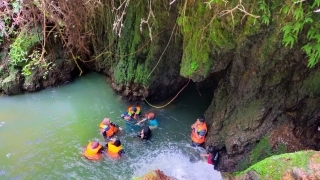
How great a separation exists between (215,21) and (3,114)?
631cm

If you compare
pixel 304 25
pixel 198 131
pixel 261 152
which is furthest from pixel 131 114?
pixel 304 25

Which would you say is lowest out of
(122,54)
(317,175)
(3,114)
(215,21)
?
(3,114)

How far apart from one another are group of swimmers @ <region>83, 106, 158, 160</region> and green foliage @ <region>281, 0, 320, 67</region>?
391 cm

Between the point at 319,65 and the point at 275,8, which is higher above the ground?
the point at 275,8

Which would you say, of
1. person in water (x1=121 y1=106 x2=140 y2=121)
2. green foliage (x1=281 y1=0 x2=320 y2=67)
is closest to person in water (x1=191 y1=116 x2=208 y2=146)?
person in water (x1=121 y1=106 x2=140 y2=121)

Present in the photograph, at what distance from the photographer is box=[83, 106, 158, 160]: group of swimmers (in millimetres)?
6680

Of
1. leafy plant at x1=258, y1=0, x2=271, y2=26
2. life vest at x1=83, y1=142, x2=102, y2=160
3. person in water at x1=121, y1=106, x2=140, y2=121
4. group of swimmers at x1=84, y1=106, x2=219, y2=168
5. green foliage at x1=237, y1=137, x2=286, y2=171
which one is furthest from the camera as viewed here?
person in water at x1=121, y1=106, x2=140, y2=121

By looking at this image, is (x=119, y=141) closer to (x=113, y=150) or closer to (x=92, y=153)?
(x=113, y=150)

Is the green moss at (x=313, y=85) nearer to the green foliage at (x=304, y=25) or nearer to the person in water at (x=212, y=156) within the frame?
the green foliage at (x=304, y=25)

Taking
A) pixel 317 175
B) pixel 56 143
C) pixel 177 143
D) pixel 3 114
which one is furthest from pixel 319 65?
pixel 3 114

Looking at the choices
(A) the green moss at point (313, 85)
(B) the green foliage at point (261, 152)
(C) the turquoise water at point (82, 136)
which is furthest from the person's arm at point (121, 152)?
(A) the green moss at point (313, 85)

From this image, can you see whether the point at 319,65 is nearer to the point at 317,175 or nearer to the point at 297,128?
the point at 297,128

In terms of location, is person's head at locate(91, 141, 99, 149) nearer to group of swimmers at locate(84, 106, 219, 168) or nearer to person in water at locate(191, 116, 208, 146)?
group of swimmers at locate(84, 106, 219, 168)

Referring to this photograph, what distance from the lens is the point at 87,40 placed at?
9234mm
